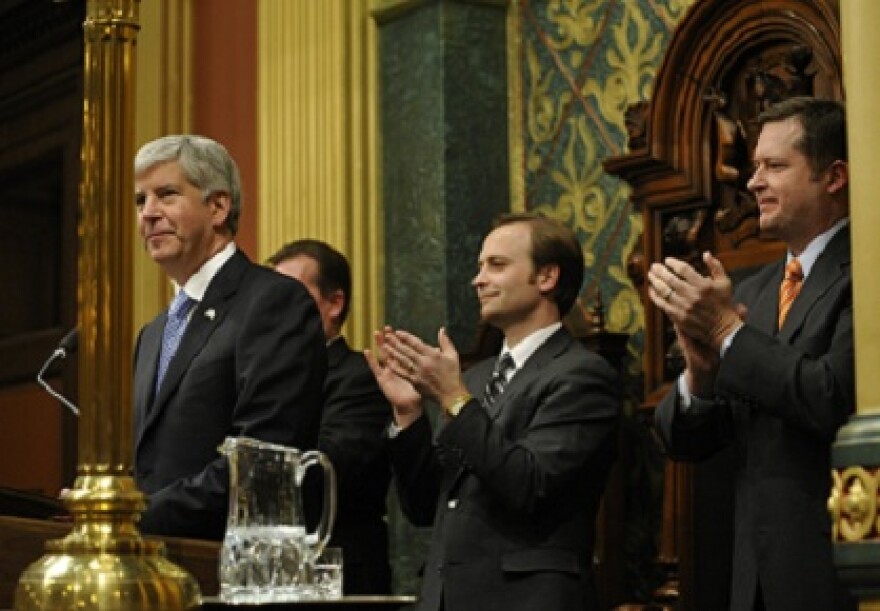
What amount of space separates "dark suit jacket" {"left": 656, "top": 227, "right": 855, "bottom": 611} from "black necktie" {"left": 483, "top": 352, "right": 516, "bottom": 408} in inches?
23.2

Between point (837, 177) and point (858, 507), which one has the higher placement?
point (837, 177)

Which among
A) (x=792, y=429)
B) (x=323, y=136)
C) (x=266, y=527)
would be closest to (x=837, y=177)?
(x=792, y=429)

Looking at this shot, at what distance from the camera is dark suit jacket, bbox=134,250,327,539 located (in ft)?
11.4

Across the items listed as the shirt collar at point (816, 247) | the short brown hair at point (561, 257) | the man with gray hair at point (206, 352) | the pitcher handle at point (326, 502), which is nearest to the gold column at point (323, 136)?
the short brown hair at point (561, 257)

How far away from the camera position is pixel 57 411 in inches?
276

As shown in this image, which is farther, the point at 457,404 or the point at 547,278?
the point at 547,278

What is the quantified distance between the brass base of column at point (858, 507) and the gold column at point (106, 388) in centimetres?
112

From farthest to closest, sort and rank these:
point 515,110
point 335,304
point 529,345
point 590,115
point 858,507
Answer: point 515,110
point 590,115
point 335,304
point 529,345
point 858,507

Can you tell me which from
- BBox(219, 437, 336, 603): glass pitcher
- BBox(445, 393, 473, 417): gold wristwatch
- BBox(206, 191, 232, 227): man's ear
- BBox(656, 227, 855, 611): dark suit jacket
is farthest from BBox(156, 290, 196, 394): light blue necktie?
BBox(219, 437, 336, 603): glass pitcher

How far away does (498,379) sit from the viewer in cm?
408

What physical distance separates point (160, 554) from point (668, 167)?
2.66 metres

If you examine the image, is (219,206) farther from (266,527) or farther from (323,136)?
(323,136)

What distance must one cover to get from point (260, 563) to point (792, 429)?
1309 millimetres

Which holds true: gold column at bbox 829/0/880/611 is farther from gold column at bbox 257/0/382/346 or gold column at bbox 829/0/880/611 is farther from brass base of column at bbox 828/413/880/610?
gold column at bbox 257/0/382/346
